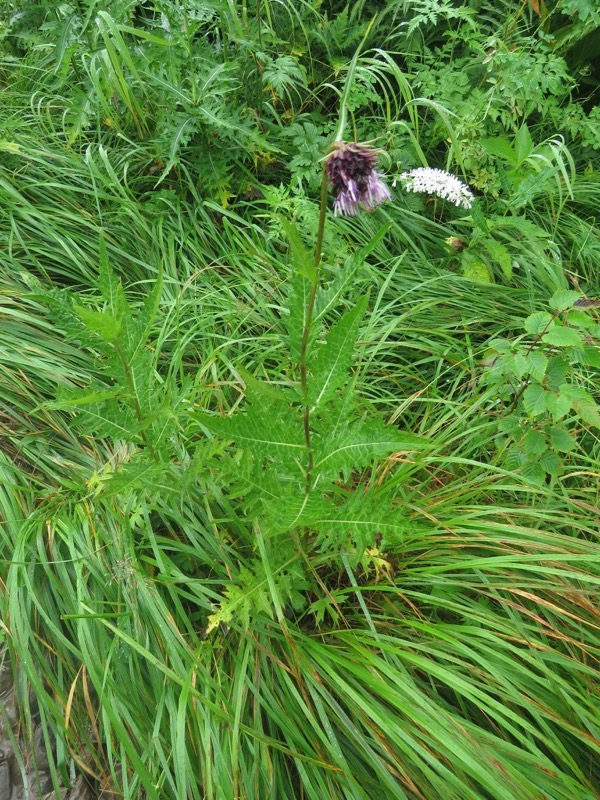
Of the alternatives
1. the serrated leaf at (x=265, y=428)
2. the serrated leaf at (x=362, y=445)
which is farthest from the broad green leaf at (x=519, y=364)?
the serrated leaf at (x=265, y=428)

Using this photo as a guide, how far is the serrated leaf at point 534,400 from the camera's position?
1.39 metres

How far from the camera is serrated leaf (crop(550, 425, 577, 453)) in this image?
1.42 m

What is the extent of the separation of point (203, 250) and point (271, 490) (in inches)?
52.3

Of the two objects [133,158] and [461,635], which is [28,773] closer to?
[461,635]

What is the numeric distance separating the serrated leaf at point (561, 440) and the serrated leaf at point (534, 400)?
0.08 metres

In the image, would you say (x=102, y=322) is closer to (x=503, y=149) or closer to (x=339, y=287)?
(x=339, y=287)

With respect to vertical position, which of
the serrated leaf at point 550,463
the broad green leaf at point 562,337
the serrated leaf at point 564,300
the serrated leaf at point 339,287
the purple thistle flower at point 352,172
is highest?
the purple thistle flower at point 352,172

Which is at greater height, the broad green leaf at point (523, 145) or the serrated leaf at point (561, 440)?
the broad green leaf at point (523, 145)

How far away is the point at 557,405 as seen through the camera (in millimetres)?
1365

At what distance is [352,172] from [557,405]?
841 millimetres

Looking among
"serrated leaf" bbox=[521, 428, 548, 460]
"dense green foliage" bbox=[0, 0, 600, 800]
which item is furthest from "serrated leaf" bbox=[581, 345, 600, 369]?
"serrated leaf" bbox=[521, 428, 548, 460]

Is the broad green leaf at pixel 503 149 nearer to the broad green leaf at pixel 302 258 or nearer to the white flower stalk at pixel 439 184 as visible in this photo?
the white flower stalk at pixel 439 184

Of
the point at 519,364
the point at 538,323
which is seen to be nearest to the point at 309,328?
the point at 519,364

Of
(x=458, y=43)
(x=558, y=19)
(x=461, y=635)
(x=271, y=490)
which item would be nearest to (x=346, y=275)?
(x=271, y=490)
